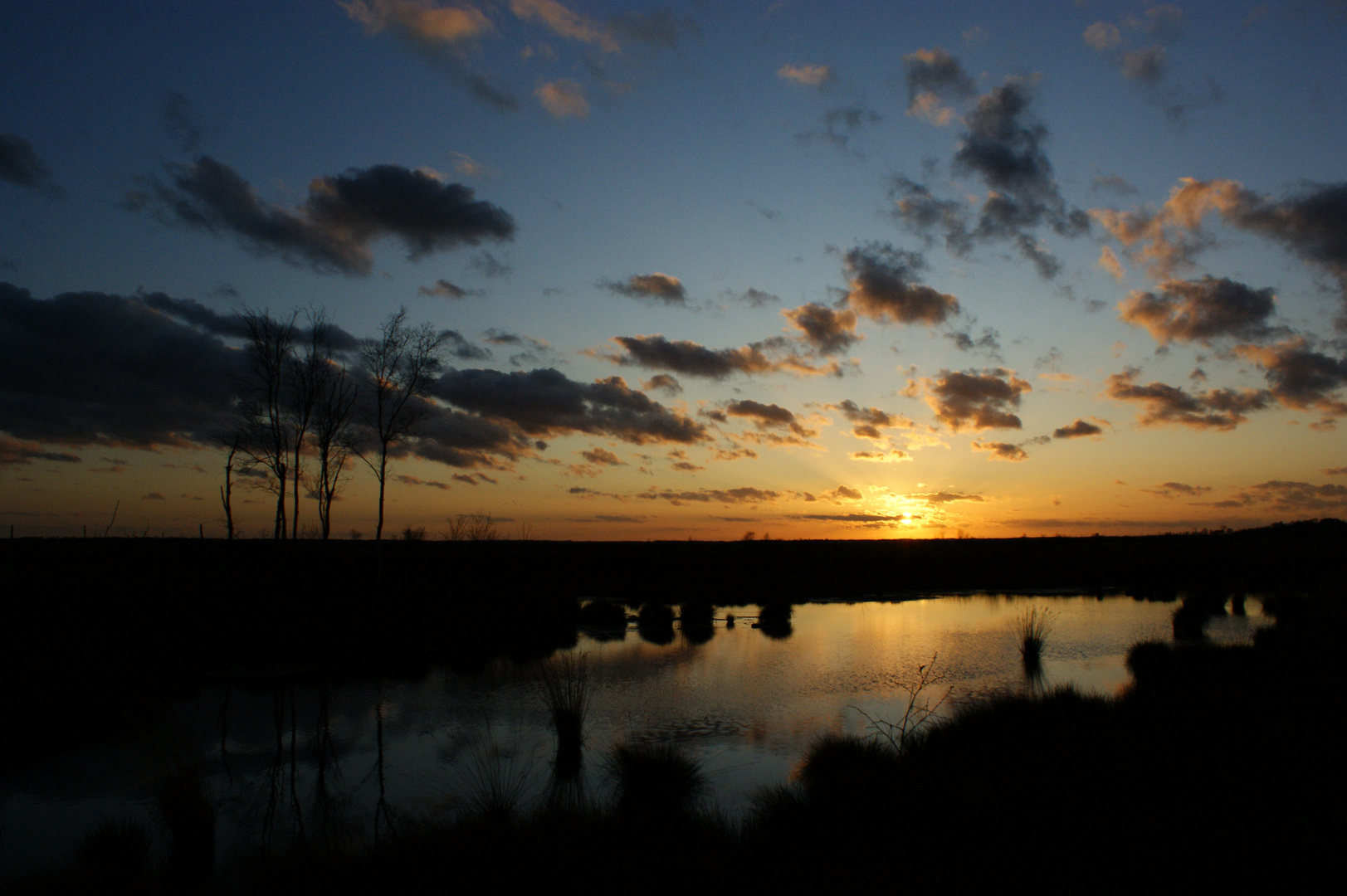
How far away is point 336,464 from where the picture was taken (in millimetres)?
33469

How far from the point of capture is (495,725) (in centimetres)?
1119

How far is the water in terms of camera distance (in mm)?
7977

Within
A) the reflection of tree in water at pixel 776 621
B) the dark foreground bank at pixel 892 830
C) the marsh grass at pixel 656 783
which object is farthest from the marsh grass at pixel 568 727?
the reflection of tree in water at pixel 776 621

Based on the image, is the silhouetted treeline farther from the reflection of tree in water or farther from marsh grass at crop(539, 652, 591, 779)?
marsh grass at crop(539, 652, 591, 779)

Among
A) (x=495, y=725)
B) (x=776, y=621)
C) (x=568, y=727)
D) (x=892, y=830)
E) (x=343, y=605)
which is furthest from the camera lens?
(x=343, y=605)

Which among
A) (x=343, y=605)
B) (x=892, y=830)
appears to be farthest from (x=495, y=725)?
(x=343, y=605)

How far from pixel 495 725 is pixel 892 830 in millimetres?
6793

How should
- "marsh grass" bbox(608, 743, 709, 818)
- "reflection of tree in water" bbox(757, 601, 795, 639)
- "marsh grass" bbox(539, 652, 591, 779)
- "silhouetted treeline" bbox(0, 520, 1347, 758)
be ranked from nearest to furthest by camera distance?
"marsh grass" bbox(608, 743, 709, 818) < "marsh grass" bbox(539, 652, 591, 779) < "silhouetted treeline" bbox(0, 520, 1347, 758) < "reflection of tree in water" bbox(757, 601, 795, 639)

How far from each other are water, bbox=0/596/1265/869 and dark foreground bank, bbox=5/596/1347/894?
659 mm

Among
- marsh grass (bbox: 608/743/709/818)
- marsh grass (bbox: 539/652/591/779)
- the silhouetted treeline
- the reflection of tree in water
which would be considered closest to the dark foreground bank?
marsh grass (bbox: 608/743/709/818)

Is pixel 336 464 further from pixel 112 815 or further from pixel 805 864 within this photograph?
pixel 805 864

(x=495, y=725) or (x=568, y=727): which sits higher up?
(x=568, y=727)

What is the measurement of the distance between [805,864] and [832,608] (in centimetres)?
2301

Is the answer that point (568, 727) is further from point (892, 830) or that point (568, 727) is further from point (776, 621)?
point (776, 621)
